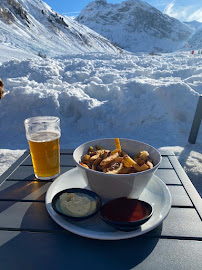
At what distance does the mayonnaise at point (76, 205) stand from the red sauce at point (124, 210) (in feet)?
0.20

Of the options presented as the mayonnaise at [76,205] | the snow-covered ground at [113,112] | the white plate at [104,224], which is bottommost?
the snow-covered ground at [113,112]

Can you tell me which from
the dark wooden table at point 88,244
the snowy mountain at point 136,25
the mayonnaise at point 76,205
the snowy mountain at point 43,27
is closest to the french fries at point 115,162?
the mayonnaise at point 76,205

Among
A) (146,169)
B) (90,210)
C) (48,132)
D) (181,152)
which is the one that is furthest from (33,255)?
(181,152)

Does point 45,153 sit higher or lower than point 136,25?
lower

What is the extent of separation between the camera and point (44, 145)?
49.8 inches

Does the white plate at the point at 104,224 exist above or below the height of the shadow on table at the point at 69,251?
above

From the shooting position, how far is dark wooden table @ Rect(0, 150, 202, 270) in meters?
0.75

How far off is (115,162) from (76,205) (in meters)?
0.26

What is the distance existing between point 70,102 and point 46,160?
3708 mm

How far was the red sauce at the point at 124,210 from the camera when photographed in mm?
846

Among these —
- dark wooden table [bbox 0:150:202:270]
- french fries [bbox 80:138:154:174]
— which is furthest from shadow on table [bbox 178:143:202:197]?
french fries [bbox 80:138:154:174]

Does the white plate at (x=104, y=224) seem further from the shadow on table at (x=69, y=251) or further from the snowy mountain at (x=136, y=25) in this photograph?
the snowy mountain at (x=136, y=25)

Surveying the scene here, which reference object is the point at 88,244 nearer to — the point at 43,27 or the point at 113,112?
the point at 113,112

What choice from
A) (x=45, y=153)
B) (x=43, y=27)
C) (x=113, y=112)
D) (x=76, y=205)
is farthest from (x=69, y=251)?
(x=43, y=27)
